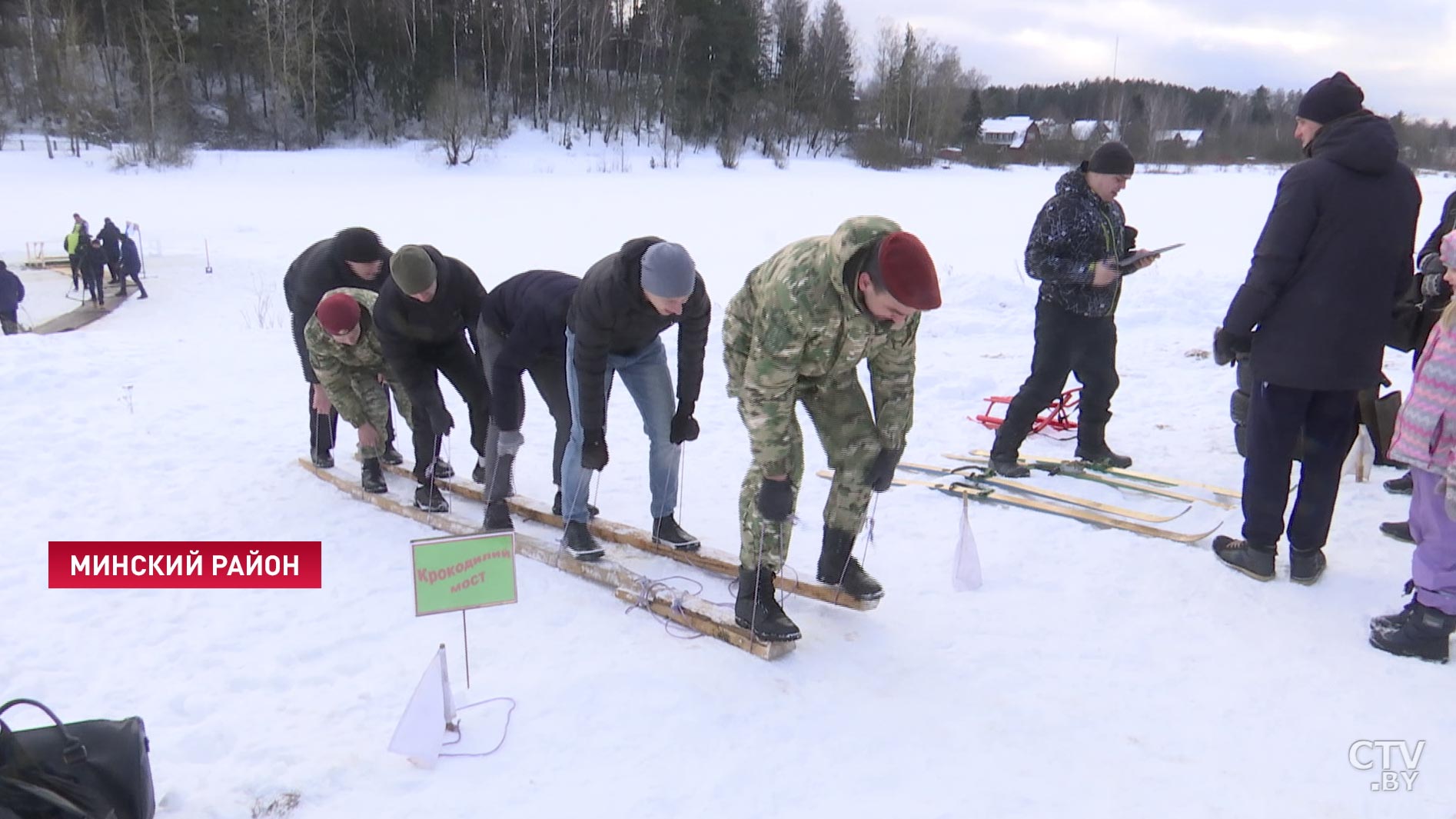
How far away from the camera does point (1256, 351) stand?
3662 mm

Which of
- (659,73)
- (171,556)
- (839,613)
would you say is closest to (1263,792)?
(839,613)

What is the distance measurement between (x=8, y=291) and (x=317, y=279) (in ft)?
31.3

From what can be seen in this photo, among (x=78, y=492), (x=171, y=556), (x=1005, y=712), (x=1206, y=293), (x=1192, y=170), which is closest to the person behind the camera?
(x=1005, y=712)

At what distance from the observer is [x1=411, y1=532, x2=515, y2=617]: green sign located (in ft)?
9.32

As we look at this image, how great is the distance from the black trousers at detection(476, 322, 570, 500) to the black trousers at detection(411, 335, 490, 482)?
28cm

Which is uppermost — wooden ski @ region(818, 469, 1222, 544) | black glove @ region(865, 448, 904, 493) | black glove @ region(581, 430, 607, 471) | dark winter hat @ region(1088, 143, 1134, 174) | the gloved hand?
dark winter hat @ region(1088, 143, 1134, 174)

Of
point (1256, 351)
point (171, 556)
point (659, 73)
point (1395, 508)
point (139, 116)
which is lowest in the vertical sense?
point (171, 556)

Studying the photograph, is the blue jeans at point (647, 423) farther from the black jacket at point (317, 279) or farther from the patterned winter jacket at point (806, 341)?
the black jacket at point (317, 279)

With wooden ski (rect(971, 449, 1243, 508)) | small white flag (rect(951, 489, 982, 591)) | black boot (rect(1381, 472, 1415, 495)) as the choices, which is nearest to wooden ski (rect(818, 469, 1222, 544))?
small white flag (rect(951, 489, 982, 591))

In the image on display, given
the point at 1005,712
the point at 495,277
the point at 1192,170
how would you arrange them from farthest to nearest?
the point at 1192,170 < the point at 495,277 < the point at 1005,712

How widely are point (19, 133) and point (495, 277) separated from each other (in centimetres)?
3210

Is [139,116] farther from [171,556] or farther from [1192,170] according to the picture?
[1192,170]

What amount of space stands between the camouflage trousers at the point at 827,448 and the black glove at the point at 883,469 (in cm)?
2

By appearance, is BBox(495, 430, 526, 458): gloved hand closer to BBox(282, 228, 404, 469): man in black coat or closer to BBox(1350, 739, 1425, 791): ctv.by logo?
BBox(282, 228, 404, 469): man in black coat
